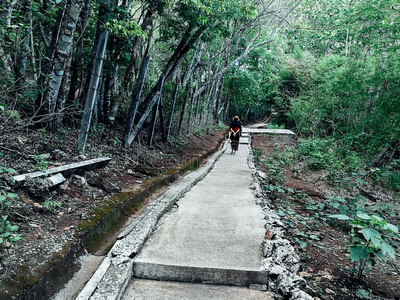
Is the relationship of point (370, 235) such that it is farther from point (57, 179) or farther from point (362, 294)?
point (57, 179)

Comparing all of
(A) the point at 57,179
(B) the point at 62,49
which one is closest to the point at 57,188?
(A) the point at 57,179

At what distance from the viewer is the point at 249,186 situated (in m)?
5.93

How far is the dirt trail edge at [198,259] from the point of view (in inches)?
95.9

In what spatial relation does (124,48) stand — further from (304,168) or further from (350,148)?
(350,148)

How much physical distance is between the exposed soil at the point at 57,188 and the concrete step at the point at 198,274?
753mm

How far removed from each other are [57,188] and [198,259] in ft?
6.81

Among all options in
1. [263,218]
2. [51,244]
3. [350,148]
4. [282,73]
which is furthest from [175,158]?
[282,73]

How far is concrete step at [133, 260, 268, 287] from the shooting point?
260 centimetres

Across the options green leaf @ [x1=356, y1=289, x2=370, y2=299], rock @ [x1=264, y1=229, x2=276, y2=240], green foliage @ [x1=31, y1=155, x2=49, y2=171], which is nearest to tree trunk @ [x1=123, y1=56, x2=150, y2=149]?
green foliage @ [x1=31, y1=155, x2=49, y2=171]

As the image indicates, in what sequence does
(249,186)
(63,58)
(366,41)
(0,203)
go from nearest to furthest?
(0,203)
(63,58)
(249,186)
(366,41)

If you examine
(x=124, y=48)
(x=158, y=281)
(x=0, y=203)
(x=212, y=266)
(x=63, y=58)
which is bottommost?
(x=158, y=281)

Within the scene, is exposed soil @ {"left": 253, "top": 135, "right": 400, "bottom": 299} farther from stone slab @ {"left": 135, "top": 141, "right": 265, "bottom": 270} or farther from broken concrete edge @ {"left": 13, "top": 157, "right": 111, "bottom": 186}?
broken concrete edge @ {"left": 13, "top": 157, "right": 111, "bottom": 186}

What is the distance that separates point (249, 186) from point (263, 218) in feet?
6.59

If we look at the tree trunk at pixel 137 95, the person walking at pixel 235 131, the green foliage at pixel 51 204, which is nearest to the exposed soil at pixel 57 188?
the green foliage at pixel 51 204
